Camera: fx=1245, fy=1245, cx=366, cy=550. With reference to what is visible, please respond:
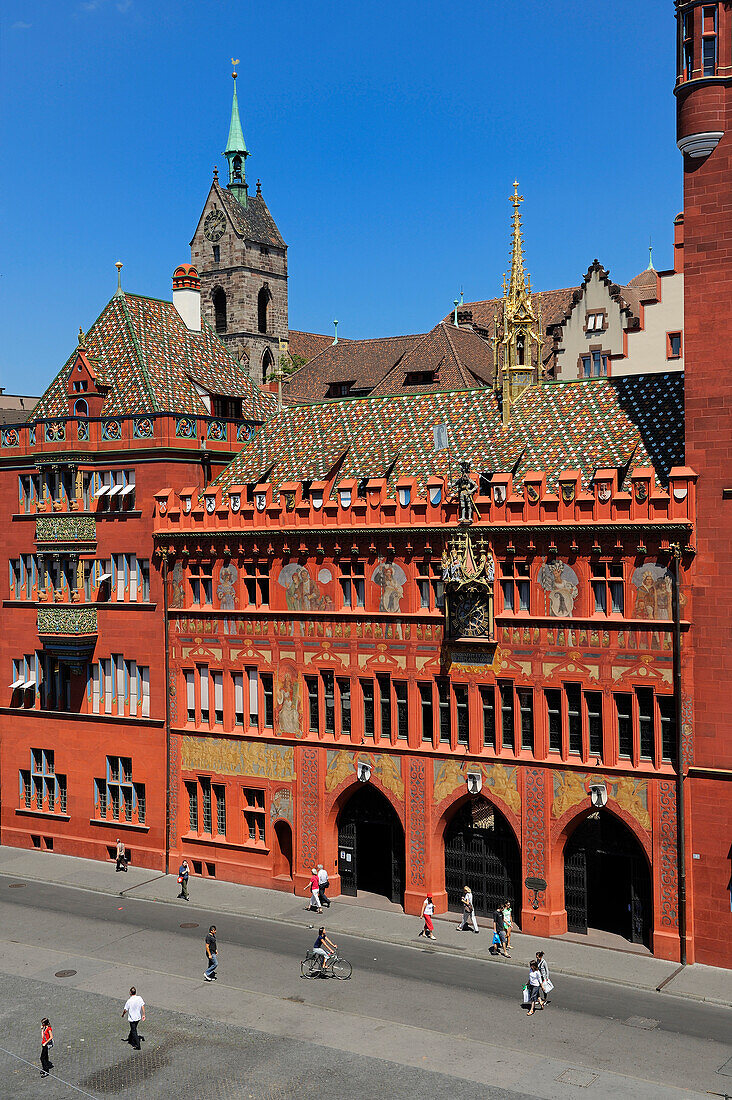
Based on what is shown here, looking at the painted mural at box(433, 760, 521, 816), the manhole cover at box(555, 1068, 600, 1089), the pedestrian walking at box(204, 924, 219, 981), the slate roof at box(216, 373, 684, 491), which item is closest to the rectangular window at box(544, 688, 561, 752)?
the painted mural at box(433, 760, 521, 816)

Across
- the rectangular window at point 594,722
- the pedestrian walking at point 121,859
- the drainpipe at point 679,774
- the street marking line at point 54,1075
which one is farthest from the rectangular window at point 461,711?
the street marking line at point 54,1075

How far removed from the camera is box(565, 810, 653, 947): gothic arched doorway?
43.5m

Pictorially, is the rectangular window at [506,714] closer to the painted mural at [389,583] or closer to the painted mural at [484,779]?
the painted mural at [484,779]

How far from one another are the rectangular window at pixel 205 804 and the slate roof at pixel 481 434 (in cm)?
1317

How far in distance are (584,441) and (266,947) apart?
2204 centimetres

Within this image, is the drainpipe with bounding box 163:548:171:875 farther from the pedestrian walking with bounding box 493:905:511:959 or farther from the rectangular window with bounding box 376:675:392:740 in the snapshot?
the pedestrian walking with bounding box 493:905:511:959

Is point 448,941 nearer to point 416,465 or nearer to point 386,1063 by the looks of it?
point 386,1063

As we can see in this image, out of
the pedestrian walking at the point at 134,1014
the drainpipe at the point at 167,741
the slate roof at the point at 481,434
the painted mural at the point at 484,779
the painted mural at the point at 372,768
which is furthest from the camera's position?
the drainpipe at the point at 167,741

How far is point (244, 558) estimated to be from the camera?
52156 mm

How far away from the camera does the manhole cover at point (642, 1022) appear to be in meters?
36.6

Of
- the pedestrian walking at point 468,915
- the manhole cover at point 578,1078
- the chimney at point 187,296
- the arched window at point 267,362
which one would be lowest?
the manhole cover at point 578,1078

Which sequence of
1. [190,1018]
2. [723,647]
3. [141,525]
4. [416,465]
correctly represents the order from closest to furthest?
[190,1018], [723,647], [416,465], [141,525]

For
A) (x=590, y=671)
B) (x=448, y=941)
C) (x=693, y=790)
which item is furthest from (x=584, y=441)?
(x=448, y=941)

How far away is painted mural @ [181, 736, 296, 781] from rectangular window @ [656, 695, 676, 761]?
15.7m
